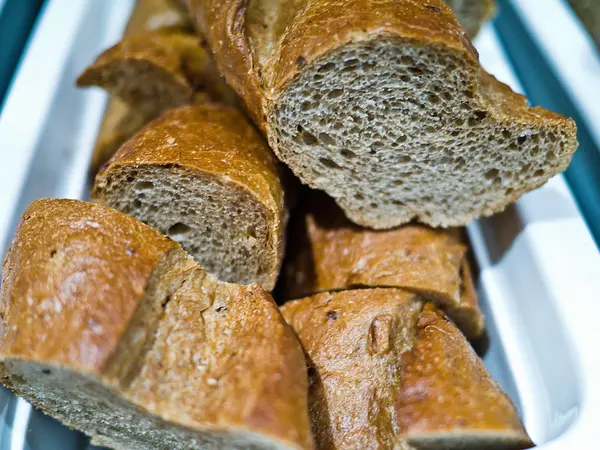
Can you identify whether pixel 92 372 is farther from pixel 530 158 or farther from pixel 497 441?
pixel 530 158

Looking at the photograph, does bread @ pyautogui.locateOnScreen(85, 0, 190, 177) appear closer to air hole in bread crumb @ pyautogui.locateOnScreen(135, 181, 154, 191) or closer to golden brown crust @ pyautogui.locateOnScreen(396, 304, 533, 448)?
air hole in bread crumb @ pyautogui.locateOnScreen(135, 181, 154, 191)

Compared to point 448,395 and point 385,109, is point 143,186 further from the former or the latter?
point 448,395

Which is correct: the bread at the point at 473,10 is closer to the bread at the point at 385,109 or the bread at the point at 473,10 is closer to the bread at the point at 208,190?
the bread at the point at 385,109

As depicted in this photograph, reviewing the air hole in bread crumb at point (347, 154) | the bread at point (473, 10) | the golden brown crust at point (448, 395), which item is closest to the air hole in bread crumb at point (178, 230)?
the air hole in bread crumb at point (347, 154)

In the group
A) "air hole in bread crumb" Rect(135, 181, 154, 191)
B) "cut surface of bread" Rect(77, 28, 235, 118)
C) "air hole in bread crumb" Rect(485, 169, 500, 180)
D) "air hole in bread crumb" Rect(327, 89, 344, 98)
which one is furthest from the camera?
"cut surface of bread" Rect(77, 28, 235, 118)

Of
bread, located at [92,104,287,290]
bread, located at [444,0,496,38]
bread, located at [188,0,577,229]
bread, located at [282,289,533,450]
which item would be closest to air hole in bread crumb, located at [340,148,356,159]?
bread, located at [188,0,577,229]

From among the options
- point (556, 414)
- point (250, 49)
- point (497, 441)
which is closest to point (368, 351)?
point (497, 441)
